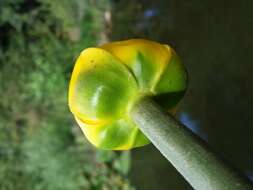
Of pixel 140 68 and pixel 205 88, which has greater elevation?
pixel 140 68

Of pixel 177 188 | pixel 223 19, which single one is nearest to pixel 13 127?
pixel 177 188

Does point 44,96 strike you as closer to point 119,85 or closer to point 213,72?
point 213,72

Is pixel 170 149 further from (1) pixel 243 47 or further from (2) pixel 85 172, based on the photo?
(2) pixel 85 172

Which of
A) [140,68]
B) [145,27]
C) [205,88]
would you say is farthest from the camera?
[145,27]

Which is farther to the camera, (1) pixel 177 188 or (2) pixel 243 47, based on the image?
(1) pixel 177 188

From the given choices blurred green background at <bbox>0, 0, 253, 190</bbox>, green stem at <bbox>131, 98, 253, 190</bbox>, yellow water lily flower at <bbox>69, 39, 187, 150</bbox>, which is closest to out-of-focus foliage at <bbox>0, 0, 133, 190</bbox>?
blurred green background at <bbox>0, 0, 253, 190</bbox>

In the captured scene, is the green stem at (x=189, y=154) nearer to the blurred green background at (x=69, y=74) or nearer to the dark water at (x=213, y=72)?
the dark water at (x=213, y=72)
